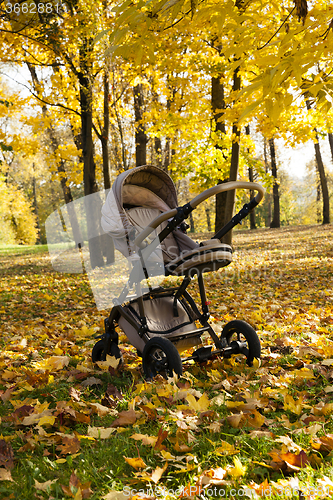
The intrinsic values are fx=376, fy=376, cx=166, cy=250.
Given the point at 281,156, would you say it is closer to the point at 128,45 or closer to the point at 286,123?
the point at 286,123

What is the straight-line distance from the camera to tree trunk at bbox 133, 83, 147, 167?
12680 millimetres

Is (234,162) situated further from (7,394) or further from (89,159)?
(7,394)

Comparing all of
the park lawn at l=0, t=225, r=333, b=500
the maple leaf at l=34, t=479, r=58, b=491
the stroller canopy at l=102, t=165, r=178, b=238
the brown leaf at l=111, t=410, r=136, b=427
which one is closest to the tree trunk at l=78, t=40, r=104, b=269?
the park lawn at l=0, t=225, r=333, b=500

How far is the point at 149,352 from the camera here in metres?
3.19

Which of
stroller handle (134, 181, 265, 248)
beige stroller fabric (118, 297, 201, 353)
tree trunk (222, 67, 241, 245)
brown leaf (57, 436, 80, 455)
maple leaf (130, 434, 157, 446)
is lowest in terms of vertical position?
brown leaf (57, 436, 80, 455)

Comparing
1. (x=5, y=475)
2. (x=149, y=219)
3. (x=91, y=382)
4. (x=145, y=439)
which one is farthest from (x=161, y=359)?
(x=149, y=219)

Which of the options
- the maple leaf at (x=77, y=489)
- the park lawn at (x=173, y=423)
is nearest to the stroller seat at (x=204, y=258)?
the park lawn at (x=173, y=423)

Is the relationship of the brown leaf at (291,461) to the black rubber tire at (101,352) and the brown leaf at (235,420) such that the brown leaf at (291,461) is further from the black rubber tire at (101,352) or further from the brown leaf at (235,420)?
the black rubber tire at (101,352)

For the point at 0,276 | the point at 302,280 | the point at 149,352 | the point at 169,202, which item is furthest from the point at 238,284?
the point at 0,276

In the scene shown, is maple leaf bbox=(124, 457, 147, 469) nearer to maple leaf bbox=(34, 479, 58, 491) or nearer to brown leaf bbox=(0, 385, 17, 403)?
maple leaf bbox=(34, 479, 58, 491)

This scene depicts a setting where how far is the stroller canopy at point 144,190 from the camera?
365 cm

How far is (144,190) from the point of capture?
4184mm

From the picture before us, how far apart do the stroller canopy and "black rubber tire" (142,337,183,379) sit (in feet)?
4.01

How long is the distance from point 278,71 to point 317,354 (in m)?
2.38
